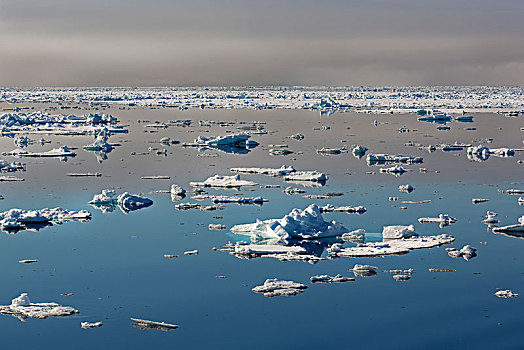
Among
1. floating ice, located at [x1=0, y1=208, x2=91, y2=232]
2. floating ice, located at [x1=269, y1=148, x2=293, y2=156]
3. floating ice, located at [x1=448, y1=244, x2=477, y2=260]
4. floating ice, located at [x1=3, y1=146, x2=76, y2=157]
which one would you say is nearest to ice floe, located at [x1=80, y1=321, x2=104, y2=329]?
floating ice, located at [x1=0, y1=208, x2=91, y2=232]

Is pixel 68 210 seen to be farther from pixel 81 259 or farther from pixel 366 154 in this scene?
pixel 366 154

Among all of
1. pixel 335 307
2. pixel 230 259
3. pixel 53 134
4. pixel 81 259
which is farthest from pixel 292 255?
pixel 53 134

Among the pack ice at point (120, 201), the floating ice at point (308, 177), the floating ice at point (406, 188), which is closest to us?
the pack ice at point (120, 201)

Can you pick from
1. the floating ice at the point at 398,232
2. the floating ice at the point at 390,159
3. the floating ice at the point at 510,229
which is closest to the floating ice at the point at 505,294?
the floating ice at the point at 398,232

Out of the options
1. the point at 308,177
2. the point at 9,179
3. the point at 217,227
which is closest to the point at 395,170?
the point at 308,177

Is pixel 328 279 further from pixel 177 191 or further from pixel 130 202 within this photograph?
pixel 177 191

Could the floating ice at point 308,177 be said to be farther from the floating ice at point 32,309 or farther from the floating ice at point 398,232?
the floating ice at point 32,309

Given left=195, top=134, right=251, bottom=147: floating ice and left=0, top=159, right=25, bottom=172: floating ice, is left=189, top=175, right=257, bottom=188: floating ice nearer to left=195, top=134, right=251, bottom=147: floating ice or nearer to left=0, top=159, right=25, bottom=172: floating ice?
left=0, top=159, right=25, bottom=172: floating ice
